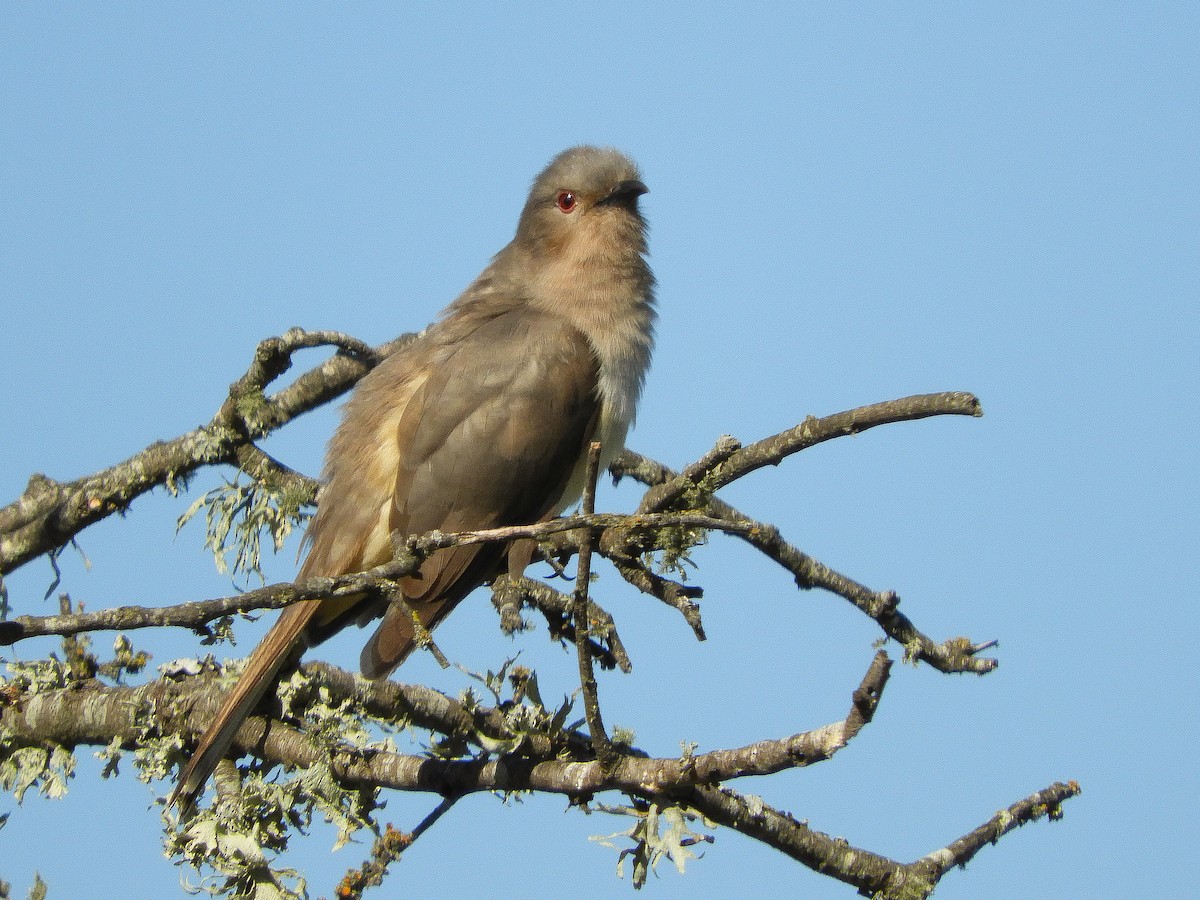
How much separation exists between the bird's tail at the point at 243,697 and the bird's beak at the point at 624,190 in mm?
2516

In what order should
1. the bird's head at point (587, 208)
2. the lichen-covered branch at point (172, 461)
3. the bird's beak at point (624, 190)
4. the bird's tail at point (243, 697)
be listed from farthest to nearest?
the bird's beak at point (624, 190) < the bird's head at point (587, 208) < the lichen-covered branch at point (172, 461) < the bird's tail at point (243, 697)

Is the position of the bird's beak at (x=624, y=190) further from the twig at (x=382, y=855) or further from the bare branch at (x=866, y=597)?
the twig at (x=382, y=855)

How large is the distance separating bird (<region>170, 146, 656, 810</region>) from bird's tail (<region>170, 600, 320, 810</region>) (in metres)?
0.10

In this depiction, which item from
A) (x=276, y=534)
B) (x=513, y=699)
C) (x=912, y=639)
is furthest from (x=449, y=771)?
(x=276, y=534)

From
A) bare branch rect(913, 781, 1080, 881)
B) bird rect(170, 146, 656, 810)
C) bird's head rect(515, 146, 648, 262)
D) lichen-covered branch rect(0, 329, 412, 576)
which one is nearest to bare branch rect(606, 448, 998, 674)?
bare branch rect(913, 781, 1080, 881)

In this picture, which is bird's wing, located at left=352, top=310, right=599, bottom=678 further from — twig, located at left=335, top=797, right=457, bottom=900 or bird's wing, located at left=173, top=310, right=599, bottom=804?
twig, located at left=335, top=797, right=457, bottom=900

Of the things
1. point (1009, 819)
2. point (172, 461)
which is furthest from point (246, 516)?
point (1009, 819)

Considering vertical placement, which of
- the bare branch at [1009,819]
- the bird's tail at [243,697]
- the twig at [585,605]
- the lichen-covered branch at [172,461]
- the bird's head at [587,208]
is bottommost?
the bare branch at [1009,819]

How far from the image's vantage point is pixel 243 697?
3918mm

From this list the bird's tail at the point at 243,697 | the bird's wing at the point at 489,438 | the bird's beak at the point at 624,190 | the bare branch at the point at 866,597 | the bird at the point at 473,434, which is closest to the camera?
the bare branch at the point at 866,597

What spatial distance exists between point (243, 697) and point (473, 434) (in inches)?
56.4

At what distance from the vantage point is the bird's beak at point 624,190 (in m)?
5.92

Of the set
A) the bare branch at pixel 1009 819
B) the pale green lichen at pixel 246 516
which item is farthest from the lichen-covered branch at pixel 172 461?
the bare branch at pixel 1009 819

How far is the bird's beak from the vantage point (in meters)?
5.92
